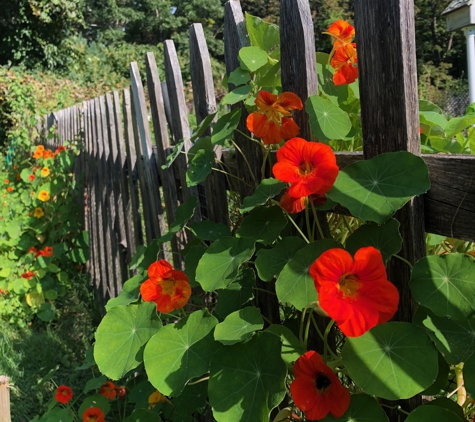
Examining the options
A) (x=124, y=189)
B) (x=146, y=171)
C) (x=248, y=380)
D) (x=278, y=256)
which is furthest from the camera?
(x=124, y=189)

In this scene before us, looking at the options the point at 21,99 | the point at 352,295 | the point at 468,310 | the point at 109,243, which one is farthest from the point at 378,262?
the point at 21,99

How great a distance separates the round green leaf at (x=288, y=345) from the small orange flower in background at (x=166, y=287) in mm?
355

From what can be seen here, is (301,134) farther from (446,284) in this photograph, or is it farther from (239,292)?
(446,284)

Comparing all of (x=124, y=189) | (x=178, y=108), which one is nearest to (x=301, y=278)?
(x=178, y=108)

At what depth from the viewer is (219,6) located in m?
26.0

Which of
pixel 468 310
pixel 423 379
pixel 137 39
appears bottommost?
pixel 423 379

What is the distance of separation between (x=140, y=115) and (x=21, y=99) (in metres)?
6.31

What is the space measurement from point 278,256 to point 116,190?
214 centimetres

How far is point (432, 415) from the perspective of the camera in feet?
2.65

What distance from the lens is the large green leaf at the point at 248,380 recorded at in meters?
0.99

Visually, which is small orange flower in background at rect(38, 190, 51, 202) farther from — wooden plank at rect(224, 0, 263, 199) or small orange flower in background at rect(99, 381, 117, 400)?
wooden plank at rect(224, 0, 263, 199)

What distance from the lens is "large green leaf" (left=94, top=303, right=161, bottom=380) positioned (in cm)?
128

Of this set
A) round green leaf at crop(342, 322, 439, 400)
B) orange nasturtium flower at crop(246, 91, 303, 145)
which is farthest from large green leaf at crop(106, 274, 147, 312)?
round green leaf at crop(342, 322, 439, 400)

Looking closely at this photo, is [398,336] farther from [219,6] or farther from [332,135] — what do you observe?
[219,6]
